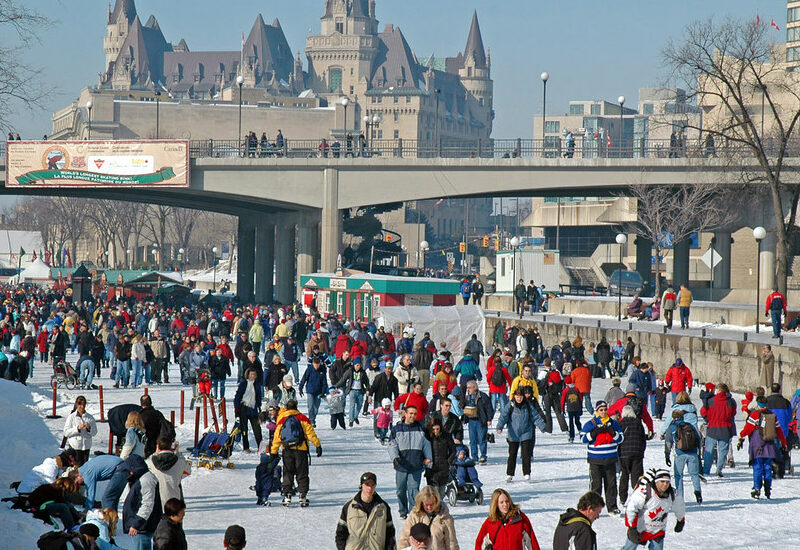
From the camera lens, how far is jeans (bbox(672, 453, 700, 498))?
1466 centimetres

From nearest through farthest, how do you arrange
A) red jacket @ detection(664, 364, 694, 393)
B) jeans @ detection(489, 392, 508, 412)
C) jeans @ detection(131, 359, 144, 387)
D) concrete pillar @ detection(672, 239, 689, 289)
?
red jacket @ detection(664, 364, 694, 393), jeans @ detection(489, 392, 508, 412), jeans @ detection(131, 359, 144, 387), concrete pillar @ detection(672, 239, 689, 289)

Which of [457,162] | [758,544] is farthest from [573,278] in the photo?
[758,544]

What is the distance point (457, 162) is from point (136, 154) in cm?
1410

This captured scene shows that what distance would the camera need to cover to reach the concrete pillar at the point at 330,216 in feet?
175

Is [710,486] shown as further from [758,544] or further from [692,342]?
[692,342]

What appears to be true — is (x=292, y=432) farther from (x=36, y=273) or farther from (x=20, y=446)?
(x=36, y=273)

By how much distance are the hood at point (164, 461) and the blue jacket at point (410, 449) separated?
107 inches

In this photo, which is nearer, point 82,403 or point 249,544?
point 249,544

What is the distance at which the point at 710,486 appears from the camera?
16672 millimetres

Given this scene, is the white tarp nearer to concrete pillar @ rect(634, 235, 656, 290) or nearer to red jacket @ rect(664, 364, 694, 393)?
red jacket @ rect(664, 364, 694, 393)

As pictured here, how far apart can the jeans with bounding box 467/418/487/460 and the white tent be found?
3590 inches

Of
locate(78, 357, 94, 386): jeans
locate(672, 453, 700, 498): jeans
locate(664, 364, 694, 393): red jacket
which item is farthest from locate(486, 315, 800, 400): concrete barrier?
locate(78, 357, 94, 386): jeans

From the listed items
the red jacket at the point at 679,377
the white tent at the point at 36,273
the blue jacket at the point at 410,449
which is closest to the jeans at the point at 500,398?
the red jacket at the point at 679,377

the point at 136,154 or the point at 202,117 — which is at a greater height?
the point at 202,117
